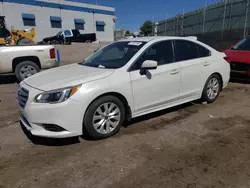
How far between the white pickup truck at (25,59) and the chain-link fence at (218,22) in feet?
46.1

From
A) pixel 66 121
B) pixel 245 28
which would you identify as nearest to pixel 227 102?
pixel 66 121

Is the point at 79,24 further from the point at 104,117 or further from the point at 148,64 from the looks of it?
the point at 104,117

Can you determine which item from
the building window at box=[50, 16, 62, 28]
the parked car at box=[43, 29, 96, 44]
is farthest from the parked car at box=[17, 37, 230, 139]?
the building window at box=[50, 16, 62, 28]

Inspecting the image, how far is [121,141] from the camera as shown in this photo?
3480mm

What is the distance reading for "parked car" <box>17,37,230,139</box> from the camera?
312 cm

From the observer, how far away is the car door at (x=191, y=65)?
440 cm

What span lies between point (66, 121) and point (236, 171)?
2.28 m

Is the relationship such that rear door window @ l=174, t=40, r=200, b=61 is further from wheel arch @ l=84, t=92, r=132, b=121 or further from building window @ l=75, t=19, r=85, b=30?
building window @ l=75, t=19, r=85, b=30

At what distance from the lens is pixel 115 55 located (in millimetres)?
4336

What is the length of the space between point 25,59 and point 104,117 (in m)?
5.69

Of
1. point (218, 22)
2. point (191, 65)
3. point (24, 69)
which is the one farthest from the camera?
point (218, 22)

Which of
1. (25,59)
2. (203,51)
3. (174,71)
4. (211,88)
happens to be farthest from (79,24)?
(174,71)

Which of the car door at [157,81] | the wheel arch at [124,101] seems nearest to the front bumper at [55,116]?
the wheel arch at [124,101]

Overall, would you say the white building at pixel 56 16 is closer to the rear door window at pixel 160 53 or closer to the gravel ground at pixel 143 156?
the gravel ground at pixel 143 156
